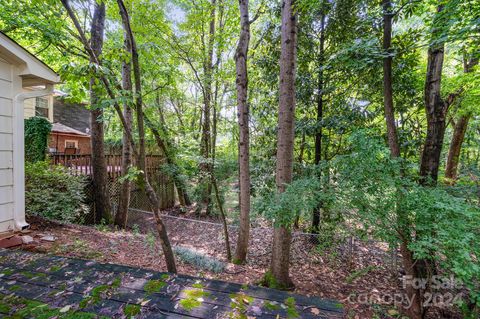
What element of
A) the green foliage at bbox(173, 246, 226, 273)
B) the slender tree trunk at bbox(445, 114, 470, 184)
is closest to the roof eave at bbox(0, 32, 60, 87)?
the green foliage at bbox(173, 246, 226, 273)

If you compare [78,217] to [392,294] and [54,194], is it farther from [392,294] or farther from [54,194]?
[392,294]

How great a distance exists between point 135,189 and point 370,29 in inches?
338

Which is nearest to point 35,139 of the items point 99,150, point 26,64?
point 99,150

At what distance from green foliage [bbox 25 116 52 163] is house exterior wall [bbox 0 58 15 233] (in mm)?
4223

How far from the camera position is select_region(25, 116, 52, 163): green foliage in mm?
6794

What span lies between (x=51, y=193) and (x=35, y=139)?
2.87 m

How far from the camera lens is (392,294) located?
3.84m

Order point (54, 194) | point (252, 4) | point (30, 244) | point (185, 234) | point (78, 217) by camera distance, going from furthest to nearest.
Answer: point (252, 4)
point (185, 234)
point (78, 217)
point (54, 194)
point (30, 244)

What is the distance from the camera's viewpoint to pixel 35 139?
6859mm

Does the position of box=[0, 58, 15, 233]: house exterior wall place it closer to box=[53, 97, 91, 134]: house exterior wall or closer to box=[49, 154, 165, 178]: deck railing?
box=[49, 154, 165, 178]: deck railing

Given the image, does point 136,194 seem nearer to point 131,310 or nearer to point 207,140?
point 207,140

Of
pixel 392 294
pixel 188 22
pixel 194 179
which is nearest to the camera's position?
pixel 392 294

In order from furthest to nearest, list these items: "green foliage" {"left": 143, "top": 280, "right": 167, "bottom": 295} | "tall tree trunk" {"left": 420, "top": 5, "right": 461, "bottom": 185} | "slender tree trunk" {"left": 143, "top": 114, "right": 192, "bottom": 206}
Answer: "slender tree trunk" {"left": 143, "top": 114, "right": 192, "bottom": 206}
"tall tree trunk" {"left": 420, "top": 5, "right": 461, "bottom": 185}
"green foliage" {"left": 143, "top": 280, "right": 167, "bottom": 295}

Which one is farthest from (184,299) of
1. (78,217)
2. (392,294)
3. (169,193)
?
(169,193)
